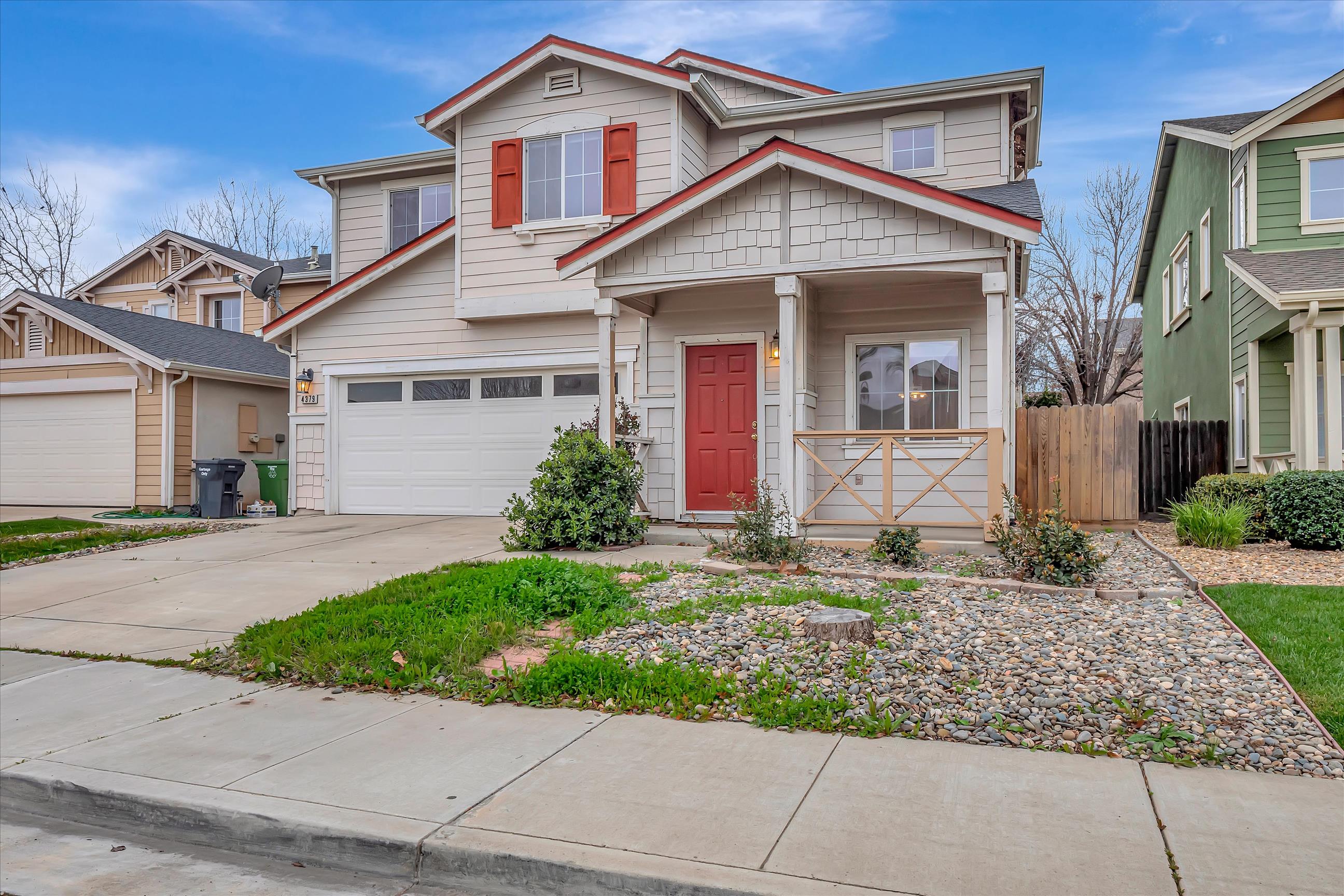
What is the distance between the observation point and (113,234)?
3269cm

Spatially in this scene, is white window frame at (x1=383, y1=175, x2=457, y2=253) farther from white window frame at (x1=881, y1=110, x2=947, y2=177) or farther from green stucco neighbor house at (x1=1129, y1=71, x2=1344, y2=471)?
green stucco neighbor house at (x1=1129, y1=71, x2=1344, y2=471)

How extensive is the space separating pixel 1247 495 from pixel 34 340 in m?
20.3

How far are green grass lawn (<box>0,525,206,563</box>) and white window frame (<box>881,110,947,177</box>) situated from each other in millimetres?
10955

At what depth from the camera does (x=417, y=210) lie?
1571 centimetres

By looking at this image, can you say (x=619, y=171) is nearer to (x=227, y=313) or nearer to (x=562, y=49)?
(x=562, y=49)

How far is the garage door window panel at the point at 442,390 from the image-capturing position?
13719mm

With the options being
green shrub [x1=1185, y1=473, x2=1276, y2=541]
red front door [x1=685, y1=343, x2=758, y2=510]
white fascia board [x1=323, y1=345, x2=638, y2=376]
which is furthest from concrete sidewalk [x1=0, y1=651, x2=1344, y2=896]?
white fascia board [x1=323, y1=345, x2=638, y2=376]

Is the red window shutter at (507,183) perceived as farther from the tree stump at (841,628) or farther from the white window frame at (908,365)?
the tree stump at (841,628)

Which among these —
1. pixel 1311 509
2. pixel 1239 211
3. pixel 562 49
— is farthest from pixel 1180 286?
pixel 562 49

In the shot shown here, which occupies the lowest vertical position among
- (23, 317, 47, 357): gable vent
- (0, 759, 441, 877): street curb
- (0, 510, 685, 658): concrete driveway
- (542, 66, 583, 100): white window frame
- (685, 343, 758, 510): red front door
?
(0, 759, 441, 877): street curb

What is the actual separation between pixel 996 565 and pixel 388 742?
5.41m

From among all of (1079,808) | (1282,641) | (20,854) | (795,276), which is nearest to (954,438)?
(795,276)

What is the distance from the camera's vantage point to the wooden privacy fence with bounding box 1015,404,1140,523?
11430 mm

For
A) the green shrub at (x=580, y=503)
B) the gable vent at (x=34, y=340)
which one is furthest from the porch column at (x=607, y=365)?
the gable vent at (x=34, y=340)
